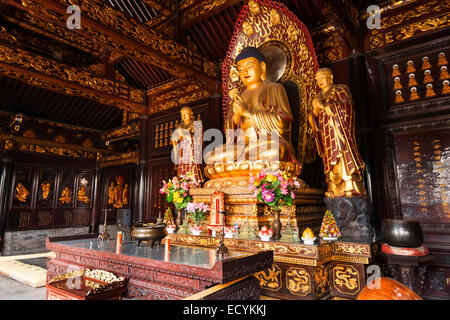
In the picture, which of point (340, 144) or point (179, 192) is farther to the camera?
point (179, 192)

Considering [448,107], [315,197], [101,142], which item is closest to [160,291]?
[315,197]

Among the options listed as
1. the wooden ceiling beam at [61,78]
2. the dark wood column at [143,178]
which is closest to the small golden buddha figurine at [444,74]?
the dark wood column at [143,178]

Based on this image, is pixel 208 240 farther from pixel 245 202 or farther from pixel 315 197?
pixel 315 197

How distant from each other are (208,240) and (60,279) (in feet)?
5.65

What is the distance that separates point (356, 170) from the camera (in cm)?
354

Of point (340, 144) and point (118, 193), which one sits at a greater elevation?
point (340, 144)

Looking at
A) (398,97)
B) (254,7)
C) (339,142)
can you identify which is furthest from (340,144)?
(254,7)

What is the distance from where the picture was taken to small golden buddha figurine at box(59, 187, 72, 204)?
8930 mm

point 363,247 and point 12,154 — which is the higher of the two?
point 12,154

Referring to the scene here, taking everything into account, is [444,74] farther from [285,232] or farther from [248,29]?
[248,29]

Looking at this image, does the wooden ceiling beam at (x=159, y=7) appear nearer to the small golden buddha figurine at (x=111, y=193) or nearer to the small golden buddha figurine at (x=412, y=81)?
the small golden buddha figurine at (x=412, y=81)

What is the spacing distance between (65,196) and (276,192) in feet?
26.4

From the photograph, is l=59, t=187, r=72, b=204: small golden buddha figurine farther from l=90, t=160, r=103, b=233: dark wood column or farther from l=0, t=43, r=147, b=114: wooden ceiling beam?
l=0, t=43, r=147, b=114: wooden ceiling beam

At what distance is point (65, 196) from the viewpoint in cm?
901
